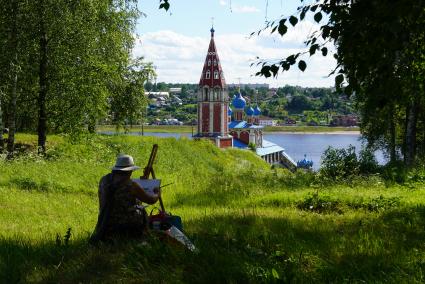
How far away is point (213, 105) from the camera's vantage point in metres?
82.4

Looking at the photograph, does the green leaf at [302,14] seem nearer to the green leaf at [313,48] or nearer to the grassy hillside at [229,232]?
the green leaf at [313,48]

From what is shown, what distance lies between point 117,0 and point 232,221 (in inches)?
865

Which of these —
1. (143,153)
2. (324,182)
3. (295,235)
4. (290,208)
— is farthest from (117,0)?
(295,235)

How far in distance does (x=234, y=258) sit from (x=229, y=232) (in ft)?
6.82

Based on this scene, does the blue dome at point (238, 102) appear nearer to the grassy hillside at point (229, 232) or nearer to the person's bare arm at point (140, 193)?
the grassy hillside at point (229, 232)

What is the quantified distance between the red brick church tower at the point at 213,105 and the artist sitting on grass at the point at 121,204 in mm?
73518

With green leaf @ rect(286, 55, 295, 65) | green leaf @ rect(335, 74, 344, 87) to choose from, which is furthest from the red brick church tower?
green leaf @ rect(335, 74, 344, 87)

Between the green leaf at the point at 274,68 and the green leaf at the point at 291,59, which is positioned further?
the green leaf at the point at 274,68

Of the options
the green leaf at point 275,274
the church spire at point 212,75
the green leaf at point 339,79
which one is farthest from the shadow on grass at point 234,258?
the church spire at point 212,75

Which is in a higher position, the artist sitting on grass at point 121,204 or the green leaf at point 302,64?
the green leaf at point 302,64

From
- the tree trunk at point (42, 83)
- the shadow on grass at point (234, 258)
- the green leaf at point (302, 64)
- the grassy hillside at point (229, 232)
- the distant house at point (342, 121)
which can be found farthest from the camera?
the distant house at point (342, 121)

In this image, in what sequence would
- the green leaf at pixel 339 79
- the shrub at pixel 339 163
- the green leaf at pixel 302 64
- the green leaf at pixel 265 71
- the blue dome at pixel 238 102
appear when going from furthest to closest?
1. the blue dome at pixel 238 102
2. the shrub at pixel 339 163
3. the green leaf at pixel 265 71
4. the green leaf at pixel 302 64
5. the green leaf at pixel 339 79

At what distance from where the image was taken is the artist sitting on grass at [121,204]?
6.57 m

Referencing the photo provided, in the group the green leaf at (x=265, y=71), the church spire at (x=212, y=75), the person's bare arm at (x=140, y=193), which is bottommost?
the person's bare arm at (x=140, y=193)
